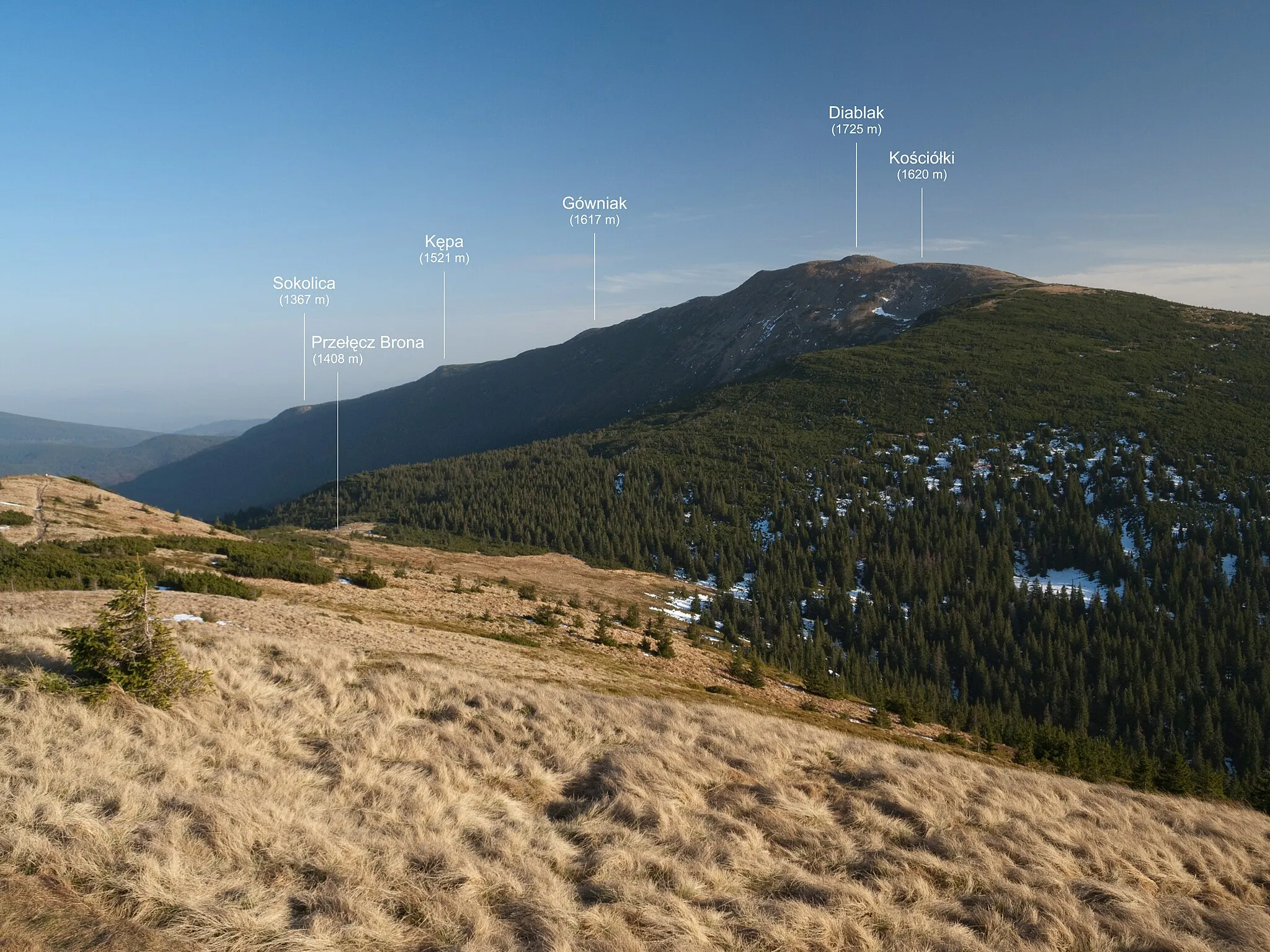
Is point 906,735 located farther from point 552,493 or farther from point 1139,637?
point 552,493

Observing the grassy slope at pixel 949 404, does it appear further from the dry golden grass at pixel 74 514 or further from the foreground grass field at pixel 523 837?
the foreground grass field at pixel 523 837

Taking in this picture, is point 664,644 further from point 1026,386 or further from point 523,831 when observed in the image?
point 1026,386

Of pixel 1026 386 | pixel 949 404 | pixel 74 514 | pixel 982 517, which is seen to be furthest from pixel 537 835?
pixel 1026 386

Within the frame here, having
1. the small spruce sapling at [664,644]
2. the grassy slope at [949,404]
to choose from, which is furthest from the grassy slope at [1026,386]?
the small spruce sapling at [664,644]

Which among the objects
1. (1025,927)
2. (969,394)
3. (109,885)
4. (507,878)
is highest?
(969,394)

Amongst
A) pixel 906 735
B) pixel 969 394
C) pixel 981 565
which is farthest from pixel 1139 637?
pixel 969 394

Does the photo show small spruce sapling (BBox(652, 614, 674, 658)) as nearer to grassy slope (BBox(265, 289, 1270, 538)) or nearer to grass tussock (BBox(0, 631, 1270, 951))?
grass tussock (BBox(0, 631, 1270, 951))

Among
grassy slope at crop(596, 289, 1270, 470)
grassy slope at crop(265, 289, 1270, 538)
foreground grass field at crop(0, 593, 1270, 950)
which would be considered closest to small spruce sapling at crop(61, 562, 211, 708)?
foreground grass field at crop(0, 593, 1270, 950)
